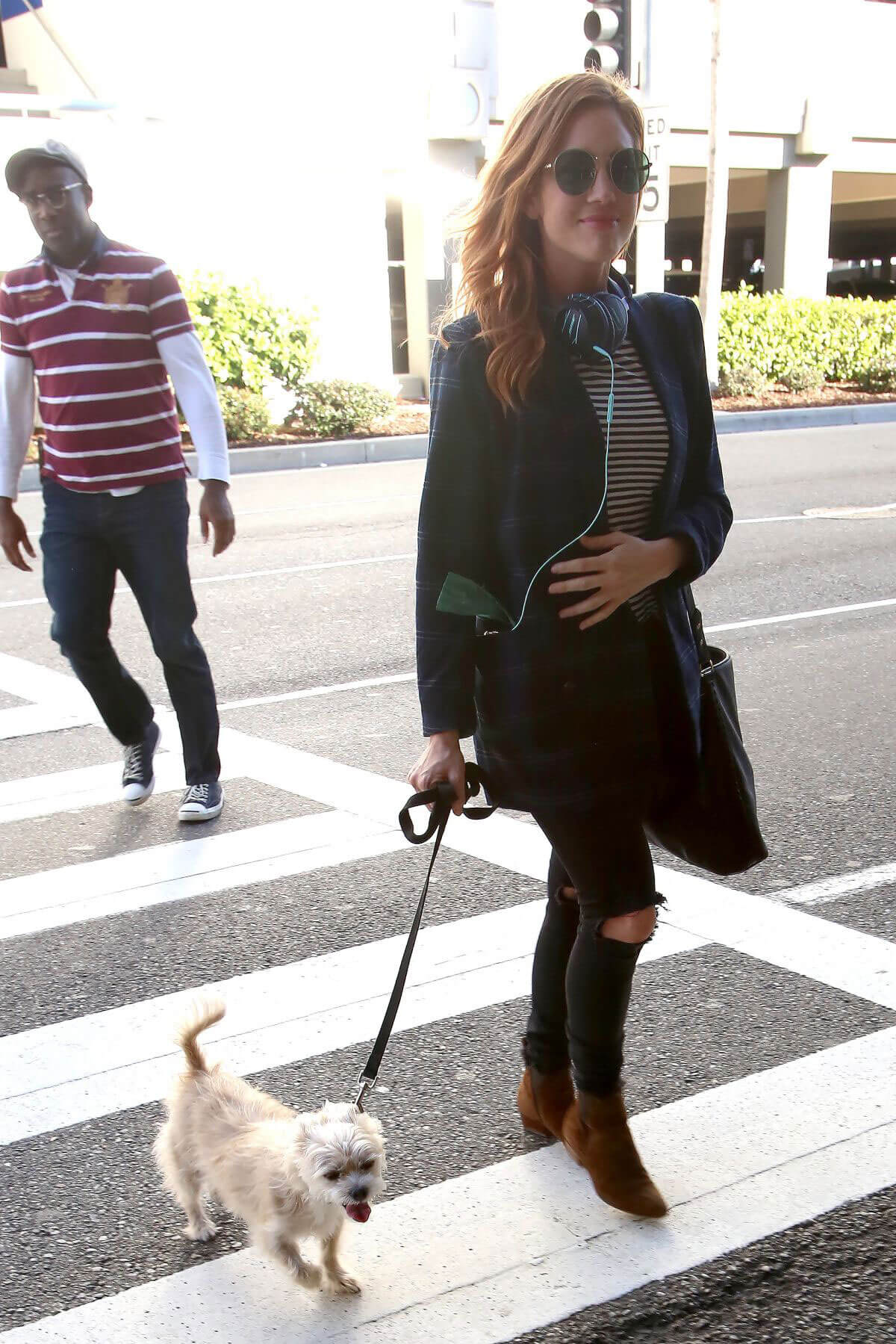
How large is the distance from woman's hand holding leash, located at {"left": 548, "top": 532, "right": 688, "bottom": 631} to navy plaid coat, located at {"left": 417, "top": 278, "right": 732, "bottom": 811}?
44mm

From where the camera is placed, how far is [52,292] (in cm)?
470

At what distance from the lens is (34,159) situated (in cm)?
452

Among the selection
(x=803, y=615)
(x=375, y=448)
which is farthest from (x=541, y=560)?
(x=375, y=448)

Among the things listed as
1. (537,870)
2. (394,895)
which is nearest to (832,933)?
(537,870)

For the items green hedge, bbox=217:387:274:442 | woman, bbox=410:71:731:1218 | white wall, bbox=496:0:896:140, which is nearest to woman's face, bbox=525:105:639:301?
woman, bbox=410:71:731:1218

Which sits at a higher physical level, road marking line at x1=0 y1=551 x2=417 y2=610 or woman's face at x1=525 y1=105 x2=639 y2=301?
woman's face at x1=525 y1=105 x2=639 y2=301

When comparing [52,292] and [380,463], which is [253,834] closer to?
[52,292]

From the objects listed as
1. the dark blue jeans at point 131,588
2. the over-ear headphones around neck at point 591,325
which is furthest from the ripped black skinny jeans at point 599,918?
the dark blue jeans at point 131,588

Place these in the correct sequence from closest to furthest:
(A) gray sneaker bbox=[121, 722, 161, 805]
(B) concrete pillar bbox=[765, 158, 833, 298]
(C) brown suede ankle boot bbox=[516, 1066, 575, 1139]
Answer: (C) brown suede ankle boot bbox=[516, 1066, 575, 1139] < (A) gray sneaker bbox=[121, 722, 161, 805] < (B) concrete pillar bbox=[765, 158, 833, 298]

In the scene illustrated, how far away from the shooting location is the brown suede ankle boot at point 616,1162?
272 cm

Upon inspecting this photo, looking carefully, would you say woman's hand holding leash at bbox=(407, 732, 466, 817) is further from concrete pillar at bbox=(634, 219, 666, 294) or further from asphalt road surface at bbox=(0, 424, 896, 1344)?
concrete pillar at bbox=(634, 219, 666, 294)

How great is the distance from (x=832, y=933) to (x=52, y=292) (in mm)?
3196

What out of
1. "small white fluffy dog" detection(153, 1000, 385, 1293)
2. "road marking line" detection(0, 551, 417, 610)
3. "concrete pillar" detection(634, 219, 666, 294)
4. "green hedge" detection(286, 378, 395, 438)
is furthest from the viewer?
"concrete pillar" detection(634, 219, 666, 294)

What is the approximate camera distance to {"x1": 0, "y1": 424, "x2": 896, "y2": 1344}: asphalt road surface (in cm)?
256
